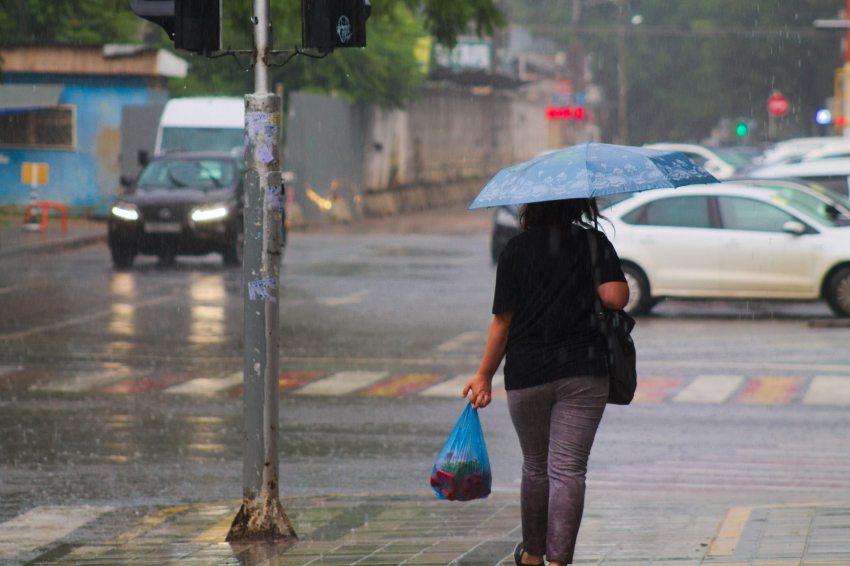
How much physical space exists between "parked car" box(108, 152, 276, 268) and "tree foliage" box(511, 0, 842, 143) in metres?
43.4

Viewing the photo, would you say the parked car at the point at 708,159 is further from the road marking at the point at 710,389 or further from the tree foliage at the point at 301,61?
the road marking at the point at 710,389

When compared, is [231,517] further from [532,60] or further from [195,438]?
[532,60]

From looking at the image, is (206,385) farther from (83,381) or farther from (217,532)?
(217,532)

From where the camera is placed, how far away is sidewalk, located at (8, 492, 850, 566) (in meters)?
5.11

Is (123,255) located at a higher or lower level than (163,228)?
lower

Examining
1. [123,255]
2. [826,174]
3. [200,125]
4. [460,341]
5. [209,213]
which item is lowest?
[460,341]

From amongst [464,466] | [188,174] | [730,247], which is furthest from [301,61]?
[464,466]

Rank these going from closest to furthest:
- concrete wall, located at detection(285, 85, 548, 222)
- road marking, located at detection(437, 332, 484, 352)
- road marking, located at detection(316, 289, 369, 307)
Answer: road marking, located at detection(437, 332, 484, 352) → road marking, located at detection(316, 289, 369, 307) → concrete wall, located at detection(285, 85, 548, 222)

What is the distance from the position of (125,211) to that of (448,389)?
36.5ft

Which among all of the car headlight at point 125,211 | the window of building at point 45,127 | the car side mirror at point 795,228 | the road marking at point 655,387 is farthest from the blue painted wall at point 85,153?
the road marking at point 655,387

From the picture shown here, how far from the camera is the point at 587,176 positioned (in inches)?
183

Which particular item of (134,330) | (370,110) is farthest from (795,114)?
(134,330)

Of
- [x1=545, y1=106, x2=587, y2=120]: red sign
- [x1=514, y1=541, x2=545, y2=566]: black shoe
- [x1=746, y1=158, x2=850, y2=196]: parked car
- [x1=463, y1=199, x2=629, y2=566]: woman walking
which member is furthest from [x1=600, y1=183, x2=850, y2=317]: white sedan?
[x1=545, y1=106, x2=587, y2=120]: red sign

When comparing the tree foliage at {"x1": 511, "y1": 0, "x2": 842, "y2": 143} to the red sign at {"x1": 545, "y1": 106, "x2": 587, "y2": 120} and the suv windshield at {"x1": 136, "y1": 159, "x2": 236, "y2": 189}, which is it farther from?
the suv windshield at {"x1": 136, "y1": 159, "x2": 236, "y2": 189}
